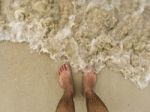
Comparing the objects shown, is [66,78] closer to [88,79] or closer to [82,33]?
[88,79]

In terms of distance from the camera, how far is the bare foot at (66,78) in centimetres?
185

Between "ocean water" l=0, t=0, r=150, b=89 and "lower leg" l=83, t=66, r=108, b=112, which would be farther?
"ocean water" l=0, t=0, r=150, b=89

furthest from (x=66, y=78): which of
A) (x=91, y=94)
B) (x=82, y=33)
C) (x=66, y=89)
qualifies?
(x=82, y=33)

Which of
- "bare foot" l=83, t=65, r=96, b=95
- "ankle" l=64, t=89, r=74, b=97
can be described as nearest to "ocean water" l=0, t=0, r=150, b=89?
"bare foot" l=83, t=65, r=96, b=95

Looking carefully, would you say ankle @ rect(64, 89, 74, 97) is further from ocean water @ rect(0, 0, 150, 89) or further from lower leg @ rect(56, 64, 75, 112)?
ocean water @ rect(0, 0, 150, 89)

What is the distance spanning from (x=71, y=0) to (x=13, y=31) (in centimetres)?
40

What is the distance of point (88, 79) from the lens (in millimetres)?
1859

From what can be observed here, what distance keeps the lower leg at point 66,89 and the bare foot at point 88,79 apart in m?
0.08

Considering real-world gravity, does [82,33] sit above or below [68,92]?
above

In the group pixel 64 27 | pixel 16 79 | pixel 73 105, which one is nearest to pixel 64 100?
pixel 73 105

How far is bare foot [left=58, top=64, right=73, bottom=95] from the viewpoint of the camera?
1.85m

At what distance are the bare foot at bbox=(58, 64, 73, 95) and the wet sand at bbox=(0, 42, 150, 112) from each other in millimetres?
34

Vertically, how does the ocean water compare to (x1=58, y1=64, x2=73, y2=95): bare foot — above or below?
above

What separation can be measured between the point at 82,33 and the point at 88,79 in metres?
0.28
